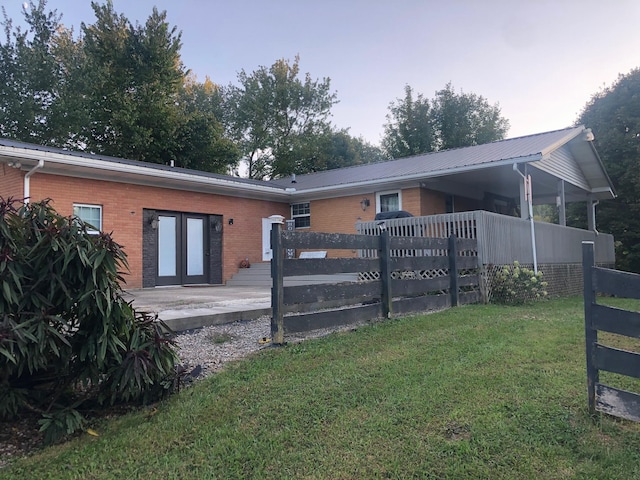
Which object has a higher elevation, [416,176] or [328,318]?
[416,176]

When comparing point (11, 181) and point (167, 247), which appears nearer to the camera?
point (11, 181)

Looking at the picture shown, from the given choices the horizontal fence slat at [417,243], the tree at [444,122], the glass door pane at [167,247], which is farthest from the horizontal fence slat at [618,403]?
the tree at [444,122]

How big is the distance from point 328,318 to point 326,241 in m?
0.96

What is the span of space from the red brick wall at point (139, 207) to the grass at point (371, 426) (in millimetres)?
7210

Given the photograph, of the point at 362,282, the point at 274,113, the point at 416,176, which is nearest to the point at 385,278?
the point at 362,282

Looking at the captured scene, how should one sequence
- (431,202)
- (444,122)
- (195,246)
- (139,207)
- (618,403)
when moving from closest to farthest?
1. (618,403)
2. (139,207)
3. (195,246)
4. (431,202)
5. (444,122)

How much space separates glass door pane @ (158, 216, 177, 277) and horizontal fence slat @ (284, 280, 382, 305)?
25.8 ft

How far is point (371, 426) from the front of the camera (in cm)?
294

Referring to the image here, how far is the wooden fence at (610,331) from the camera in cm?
283

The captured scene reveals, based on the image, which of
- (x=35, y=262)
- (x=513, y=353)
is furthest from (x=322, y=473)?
(x=513, y=353)

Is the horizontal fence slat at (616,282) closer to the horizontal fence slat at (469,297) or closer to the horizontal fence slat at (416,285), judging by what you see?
the horizontal fence slat at (416,285)

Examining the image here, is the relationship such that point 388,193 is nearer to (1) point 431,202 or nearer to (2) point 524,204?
(1) point 431,202

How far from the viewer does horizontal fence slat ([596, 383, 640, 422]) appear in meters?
2.79

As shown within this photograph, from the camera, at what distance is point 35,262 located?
3.12 m
